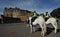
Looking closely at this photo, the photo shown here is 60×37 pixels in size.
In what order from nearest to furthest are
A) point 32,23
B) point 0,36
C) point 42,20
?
point 0,36 → point 42,20 → point 32,23

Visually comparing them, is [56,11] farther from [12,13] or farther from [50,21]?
[50,21]

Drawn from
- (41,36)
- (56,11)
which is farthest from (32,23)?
(56,11)

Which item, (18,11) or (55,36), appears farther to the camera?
(18,11)

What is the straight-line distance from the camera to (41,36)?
13.3 m

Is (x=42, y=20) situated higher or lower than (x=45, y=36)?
higher

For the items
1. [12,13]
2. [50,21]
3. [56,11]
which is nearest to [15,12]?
[12,13]

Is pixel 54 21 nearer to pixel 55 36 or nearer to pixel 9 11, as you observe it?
pixel 55 36

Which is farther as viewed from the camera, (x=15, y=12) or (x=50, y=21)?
(x=15, y=12)

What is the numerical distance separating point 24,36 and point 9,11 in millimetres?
68264

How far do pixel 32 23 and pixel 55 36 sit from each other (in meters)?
2.93

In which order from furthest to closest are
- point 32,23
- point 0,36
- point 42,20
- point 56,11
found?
point 56,11, point 32,23, point 42,20, point 0,36

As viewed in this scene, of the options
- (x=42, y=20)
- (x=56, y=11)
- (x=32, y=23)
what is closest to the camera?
(x=42, y=20)

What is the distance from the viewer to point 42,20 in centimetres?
1422

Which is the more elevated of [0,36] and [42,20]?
[42,20]
